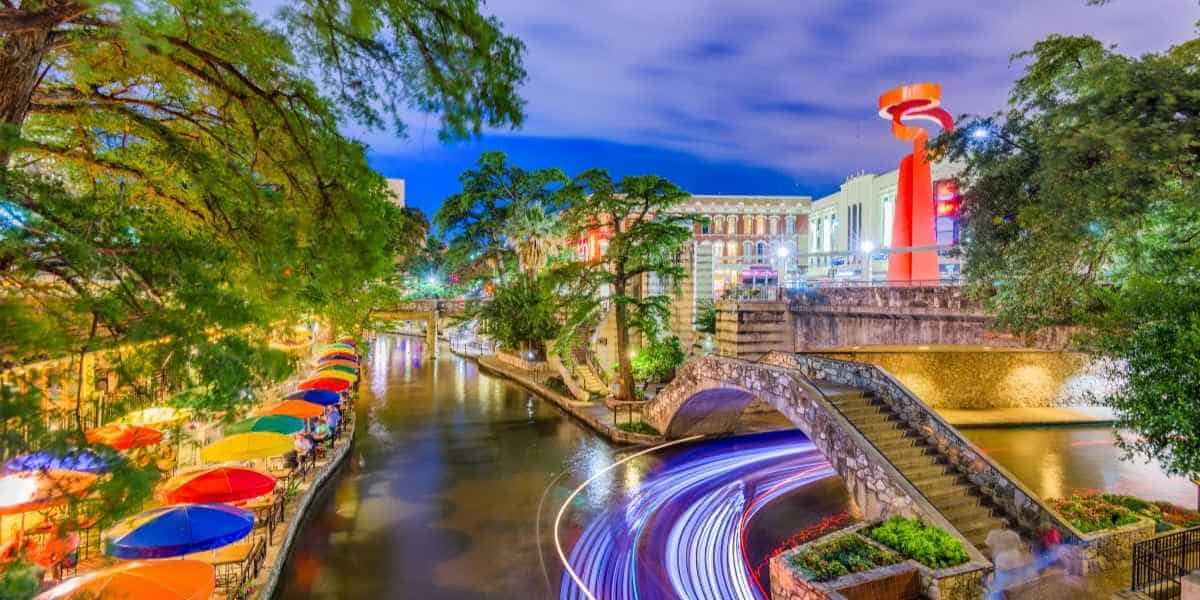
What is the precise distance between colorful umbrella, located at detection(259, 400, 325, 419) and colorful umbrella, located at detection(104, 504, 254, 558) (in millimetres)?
7415

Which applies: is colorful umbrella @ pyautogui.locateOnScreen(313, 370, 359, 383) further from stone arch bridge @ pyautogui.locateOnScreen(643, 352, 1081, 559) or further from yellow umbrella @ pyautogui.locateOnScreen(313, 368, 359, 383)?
stone arch bridge @ pyautogui.locateOnScreen(643, 352, 1081, 559)

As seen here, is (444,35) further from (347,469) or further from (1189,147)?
(347,469)

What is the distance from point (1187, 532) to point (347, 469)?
2056 cm

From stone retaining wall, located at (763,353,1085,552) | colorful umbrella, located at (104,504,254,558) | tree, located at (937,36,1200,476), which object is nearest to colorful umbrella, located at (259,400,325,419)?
colorful umbrella, located at (104,504,254,558)

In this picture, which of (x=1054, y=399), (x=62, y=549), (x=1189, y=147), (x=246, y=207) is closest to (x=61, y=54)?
(x=246, y=207)

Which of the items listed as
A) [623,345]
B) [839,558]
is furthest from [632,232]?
[839,558]

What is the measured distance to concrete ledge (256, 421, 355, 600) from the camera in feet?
37.7

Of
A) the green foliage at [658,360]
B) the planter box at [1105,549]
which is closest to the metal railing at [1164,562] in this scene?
the planter box at [1105,549]

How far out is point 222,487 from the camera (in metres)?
12.3

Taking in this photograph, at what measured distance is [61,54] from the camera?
21.9 ft

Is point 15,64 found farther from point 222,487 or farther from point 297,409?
point 297,409

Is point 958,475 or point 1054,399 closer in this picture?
point 958,475

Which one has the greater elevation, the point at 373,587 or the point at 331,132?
the point at 331,132

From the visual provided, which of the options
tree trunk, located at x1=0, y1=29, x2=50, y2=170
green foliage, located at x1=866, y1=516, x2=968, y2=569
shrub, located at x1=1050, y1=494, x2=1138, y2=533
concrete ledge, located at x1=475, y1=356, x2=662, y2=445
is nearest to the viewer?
tree trunk, located at x1=0, y1=29, x2=50, y2=170
